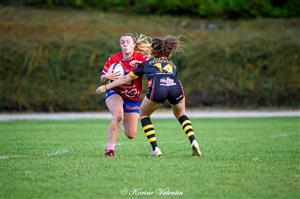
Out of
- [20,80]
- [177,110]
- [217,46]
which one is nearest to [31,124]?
[20,80]

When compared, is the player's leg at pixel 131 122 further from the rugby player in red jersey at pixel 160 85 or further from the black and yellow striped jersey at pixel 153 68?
the black and yellow striped jersey at pixel 153 68

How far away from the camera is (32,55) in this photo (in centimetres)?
2180

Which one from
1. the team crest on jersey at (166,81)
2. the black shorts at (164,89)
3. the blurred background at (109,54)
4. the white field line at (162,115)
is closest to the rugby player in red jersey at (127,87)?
the black shorts at (164,89)

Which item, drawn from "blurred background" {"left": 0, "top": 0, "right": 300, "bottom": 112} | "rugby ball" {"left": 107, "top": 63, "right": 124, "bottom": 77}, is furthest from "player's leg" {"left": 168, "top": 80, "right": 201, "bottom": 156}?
"blurred background" {"left": 0, "top": 0, "right": 300, "bottom": 112}

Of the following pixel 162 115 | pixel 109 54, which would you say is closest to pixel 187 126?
pixel 162 115

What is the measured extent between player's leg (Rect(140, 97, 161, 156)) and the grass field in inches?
7.8

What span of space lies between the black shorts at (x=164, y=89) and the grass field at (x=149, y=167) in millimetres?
792

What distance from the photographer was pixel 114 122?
9.53 metres

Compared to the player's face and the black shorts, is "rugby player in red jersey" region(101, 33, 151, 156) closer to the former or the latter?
the player's face

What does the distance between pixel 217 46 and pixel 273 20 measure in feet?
13.3

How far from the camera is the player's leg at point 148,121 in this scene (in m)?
9.57

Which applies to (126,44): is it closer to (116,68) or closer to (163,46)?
(116,68)

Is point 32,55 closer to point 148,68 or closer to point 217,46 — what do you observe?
point 217,46

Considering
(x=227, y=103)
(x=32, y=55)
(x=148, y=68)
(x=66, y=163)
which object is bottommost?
(x=227, y=103)
